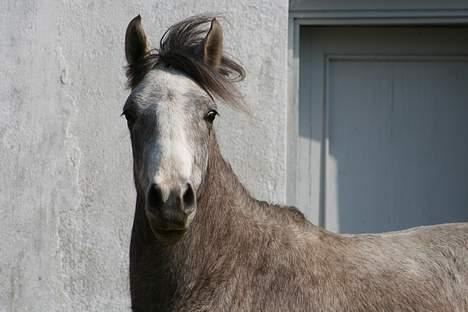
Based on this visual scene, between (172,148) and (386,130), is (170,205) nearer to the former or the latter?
(172,148)

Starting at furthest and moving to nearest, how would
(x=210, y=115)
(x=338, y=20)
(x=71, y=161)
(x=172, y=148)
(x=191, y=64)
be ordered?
(x=338, y=20)
(x=71, y=161)
(x=191, y=64)
(x=210, y=115)
(x=172, y=148)

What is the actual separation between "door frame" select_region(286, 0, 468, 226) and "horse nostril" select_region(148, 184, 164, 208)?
8.61 feet

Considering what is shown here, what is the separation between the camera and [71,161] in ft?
18.8

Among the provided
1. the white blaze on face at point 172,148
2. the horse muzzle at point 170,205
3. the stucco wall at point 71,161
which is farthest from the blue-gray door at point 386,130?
the horse muzzle at point 170,205

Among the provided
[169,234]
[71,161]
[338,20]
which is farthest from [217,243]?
[338,20]

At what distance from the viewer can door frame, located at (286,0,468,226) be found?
5.77m

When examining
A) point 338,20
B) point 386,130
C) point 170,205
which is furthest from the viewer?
point 386,130

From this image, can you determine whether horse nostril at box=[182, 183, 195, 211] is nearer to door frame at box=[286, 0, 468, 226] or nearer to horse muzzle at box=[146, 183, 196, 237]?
horse muzzle at box=[146, 183, 196, 237]

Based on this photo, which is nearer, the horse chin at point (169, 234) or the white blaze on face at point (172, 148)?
the white blaze on face at point (172, 148)

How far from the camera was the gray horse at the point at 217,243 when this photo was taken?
3602mm

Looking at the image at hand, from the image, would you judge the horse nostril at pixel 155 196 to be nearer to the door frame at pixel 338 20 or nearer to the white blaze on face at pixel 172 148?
the white blaze on face at pixel 172 148

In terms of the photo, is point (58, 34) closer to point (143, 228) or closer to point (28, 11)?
point (28, 11)

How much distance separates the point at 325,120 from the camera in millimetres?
6047

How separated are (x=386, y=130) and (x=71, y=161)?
213 cm
